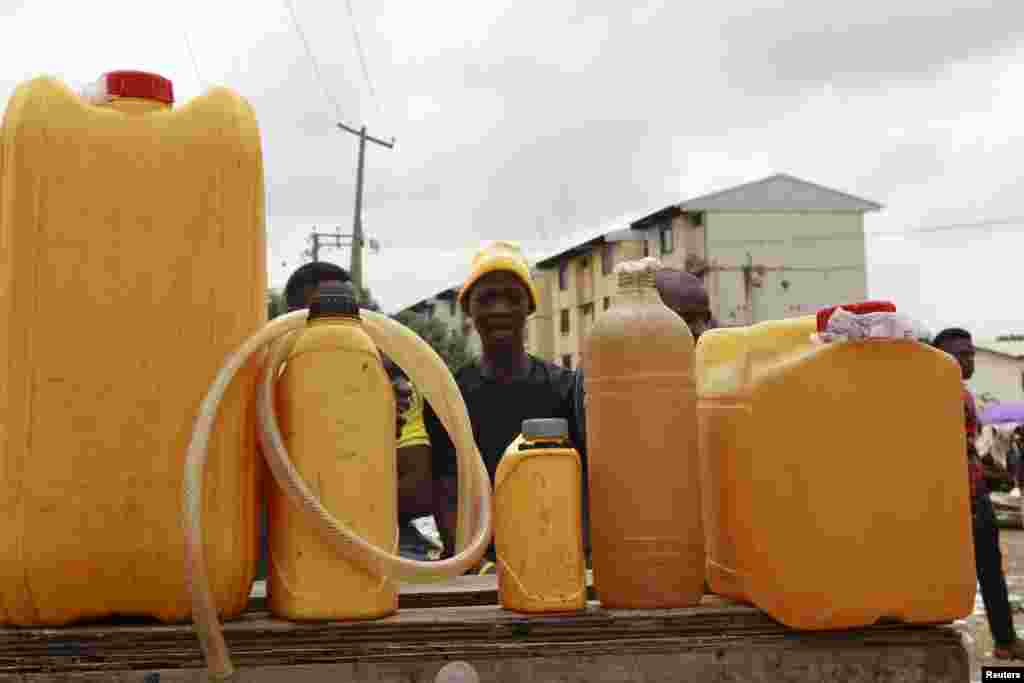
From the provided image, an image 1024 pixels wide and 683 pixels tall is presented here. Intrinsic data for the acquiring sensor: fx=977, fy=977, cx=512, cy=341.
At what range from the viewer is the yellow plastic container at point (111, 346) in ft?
4.41

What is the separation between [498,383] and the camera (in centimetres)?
286

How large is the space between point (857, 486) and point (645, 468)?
0.98 ft

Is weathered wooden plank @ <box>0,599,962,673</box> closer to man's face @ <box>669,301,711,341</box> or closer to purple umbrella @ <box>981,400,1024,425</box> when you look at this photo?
man's face @ <box>669,301,711,341</box>

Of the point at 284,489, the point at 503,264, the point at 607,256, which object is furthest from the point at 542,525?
the point at 607,256

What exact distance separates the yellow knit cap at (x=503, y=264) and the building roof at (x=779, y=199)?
2979 cm

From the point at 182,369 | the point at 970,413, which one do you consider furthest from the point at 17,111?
the point at 970,413

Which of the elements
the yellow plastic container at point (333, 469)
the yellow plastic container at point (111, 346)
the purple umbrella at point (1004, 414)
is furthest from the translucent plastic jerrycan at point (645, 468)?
the purple umbrella at point (1004, 414)

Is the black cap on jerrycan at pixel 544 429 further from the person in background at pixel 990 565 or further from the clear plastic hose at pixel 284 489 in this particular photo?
the person in background at pixel 990 565

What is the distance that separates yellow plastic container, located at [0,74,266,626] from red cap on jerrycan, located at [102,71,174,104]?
0.05m

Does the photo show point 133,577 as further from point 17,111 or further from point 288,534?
point 17,111

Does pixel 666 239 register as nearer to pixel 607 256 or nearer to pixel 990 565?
pixel 607 256

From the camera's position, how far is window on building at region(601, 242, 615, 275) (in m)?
35.8

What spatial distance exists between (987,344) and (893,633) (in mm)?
41418

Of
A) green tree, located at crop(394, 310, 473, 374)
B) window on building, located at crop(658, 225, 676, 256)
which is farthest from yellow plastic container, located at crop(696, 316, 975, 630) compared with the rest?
window on building, located at crop(658, 225, 676, 256)
